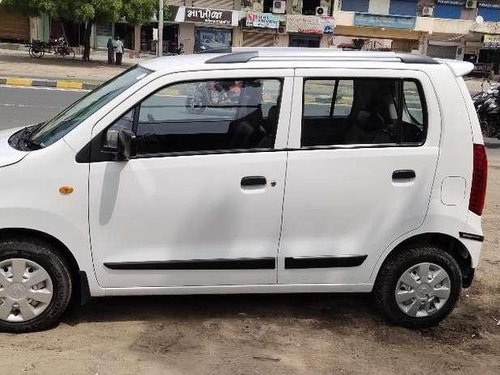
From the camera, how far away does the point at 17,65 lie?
26.0 meters

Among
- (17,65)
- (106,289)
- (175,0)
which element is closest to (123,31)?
(175,0)

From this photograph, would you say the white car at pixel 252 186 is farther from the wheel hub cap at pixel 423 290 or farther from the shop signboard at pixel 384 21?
the shop signboard at pixel 384 21

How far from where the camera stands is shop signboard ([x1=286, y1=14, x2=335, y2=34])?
144 feet

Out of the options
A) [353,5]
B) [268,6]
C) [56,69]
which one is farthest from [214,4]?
[56,69]

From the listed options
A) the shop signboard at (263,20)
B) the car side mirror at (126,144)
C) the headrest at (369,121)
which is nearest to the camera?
the car side mirror at (126,144)

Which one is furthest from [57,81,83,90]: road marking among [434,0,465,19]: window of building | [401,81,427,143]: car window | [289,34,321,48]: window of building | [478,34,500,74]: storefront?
[478,34,500,74]: storefront

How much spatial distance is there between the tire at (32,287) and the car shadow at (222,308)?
0.87 ft

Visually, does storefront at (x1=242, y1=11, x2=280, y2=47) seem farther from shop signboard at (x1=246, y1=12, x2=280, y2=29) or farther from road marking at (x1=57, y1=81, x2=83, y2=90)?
road marking at (x1=57, y1=81, x2=83, y2=90)

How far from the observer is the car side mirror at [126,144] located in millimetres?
3366

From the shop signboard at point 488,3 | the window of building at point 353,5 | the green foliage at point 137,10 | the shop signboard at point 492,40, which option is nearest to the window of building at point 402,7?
the window of building at point 353,5

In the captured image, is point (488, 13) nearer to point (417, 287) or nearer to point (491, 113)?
point (491, 113)

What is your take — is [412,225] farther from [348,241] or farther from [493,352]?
[493,352]

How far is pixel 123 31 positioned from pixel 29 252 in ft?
139

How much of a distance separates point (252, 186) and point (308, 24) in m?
42.4
